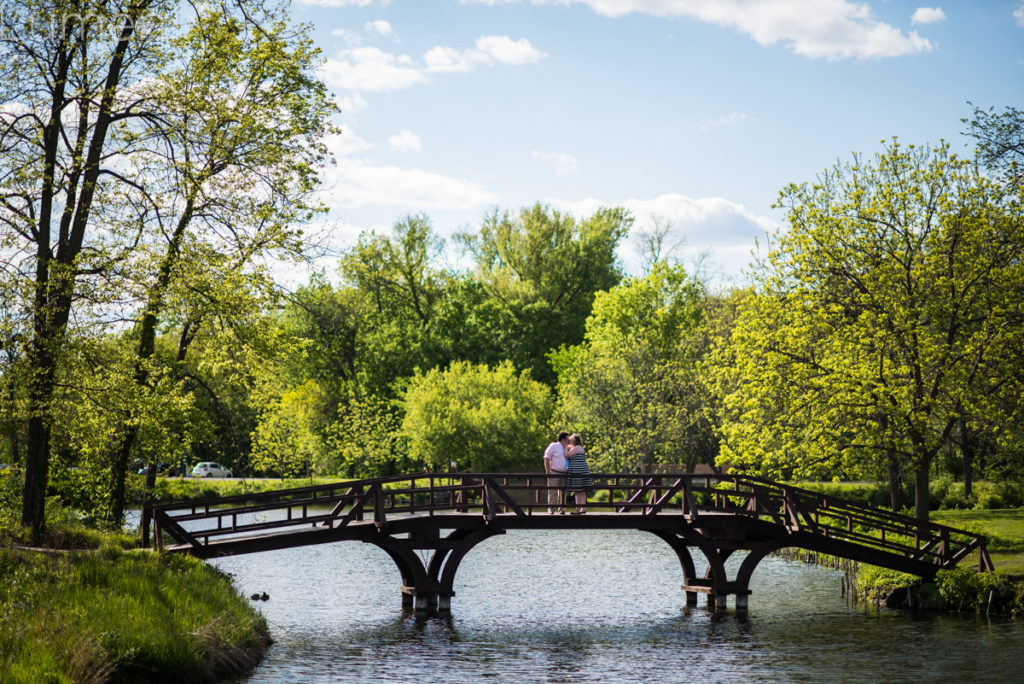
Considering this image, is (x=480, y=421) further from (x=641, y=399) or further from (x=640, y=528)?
(x=640, y=528)

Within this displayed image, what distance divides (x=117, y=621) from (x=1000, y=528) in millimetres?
25492

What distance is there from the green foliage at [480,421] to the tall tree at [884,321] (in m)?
25.5

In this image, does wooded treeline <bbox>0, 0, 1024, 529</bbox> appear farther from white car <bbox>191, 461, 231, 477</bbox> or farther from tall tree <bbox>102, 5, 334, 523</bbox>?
white car <bbox>191, 461, 231, 477</bbox>

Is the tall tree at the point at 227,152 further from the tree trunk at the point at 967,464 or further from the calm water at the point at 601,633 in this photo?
the tree trunk at the point at 967,464

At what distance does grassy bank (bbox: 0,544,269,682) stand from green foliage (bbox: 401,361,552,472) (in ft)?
122

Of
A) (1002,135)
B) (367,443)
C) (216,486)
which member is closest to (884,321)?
(1002,135)

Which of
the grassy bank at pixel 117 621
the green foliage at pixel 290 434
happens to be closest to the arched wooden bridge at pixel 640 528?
the grassy bank at pixel 117 621

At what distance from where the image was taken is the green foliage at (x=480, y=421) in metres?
57.5

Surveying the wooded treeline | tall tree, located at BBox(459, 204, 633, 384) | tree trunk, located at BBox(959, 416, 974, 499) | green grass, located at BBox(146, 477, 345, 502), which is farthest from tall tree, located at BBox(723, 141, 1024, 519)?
tall tree, located at BBox(459, 204, 633, 384)

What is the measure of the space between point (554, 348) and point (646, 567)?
122ft

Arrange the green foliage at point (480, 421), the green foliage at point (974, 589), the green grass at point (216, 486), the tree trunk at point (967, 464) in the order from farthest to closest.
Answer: the green foliage at point (480, 421), the green grass at point (216, 486), the tree trunk at point (967, 464), the green foliage at point (974, 589)

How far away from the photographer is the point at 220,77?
25000mm

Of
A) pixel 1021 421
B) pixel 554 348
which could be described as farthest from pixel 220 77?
pixel 554 348

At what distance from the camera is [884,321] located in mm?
29344
